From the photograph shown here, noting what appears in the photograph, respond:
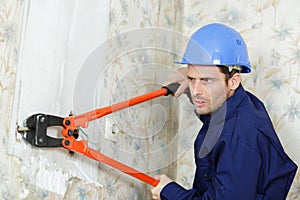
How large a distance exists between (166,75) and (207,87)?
368mm

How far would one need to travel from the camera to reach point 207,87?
5.20ft

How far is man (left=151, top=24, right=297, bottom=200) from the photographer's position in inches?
58.0

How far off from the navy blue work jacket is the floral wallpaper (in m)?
0.27

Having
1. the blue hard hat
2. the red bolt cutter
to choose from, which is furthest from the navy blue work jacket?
the red bolt cutter

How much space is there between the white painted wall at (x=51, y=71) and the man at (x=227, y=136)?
0.99 feet

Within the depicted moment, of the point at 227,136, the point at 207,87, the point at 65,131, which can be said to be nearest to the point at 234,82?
the point at 207,87

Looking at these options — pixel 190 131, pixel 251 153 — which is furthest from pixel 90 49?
pixel 190 131

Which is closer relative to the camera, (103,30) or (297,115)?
(103,30)

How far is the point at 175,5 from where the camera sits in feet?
7.39

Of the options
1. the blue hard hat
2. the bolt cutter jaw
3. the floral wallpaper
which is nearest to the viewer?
the bolt cutter jaw

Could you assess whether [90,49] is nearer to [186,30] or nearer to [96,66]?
[96,66]

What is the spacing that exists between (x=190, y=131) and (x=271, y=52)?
0.44 meters

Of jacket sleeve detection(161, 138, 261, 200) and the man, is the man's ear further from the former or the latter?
jacket sleeve detection(161, 138, 261, 200)

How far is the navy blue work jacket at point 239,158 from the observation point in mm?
1467
